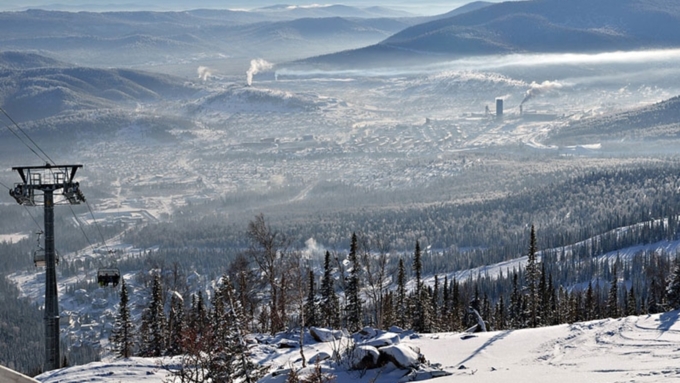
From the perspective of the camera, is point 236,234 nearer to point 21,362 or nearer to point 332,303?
point 21,362

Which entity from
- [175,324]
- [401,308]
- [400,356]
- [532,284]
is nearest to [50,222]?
[400,356]

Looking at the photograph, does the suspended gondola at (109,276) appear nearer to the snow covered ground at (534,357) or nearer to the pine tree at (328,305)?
the snow covered ground at (534,357)

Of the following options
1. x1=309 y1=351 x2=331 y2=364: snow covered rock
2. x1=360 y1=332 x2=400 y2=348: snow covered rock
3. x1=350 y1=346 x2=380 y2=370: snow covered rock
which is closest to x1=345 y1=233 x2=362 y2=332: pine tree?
x1=360 y1=332 x2=400 y2=348: snow covered rock

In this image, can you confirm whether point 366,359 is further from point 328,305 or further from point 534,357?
point 328,305

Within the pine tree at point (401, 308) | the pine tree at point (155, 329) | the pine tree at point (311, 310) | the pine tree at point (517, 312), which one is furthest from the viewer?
the pine tree at point (517, 312)

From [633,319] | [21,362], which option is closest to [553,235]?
[21,362]

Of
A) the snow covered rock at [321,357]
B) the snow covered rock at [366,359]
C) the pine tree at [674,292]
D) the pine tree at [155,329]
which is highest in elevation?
the snow covered rock at [366,359]

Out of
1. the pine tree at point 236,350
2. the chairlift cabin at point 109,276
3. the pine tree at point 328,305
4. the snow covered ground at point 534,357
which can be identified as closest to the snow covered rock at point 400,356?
the snow covered ground at point 534,357

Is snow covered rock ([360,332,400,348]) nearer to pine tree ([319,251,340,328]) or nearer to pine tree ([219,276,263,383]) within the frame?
pine tree ([219,276,263,383])
